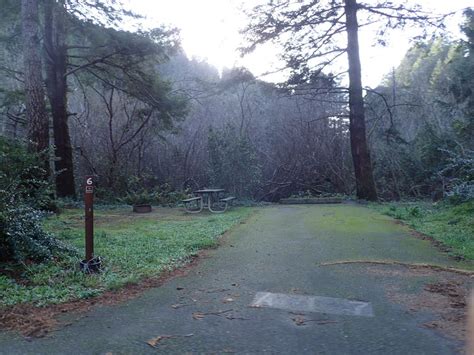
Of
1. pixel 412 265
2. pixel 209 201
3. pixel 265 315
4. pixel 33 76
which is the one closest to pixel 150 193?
pixel 209 201

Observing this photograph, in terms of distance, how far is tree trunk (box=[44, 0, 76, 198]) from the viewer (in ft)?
53.9

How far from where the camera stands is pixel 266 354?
3.39 meters

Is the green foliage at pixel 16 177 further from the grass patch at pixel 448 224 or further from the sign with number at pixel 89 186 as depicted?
the grass patch at pixel 448 224

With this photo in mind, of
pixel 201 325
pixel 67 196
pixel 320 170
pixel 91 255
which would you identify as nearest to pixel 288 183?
pixel 320 170

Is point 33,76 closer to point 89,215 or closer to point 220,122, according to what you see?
point 89,215

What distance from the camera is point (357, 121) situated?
17000 millimetres

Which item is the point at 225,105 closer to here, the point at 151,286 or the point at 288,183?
the point at 288,183

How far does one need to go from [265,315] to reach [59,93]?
1497 cm

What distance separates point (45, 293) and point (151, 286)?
3.63 feet

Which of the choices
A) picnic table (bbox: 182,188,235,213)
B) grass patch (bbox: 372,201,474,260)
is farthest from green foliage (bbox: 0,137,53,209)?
picnic table (bbox: 182,188,235,213)

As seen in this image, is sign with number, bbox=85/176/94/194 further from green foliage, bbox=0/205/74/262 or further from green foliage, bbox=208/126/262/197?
green foliage, bbox=208/126/262/197

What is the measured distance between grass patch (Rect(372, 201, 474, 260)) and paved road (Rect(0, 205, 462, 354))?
2.67 ft

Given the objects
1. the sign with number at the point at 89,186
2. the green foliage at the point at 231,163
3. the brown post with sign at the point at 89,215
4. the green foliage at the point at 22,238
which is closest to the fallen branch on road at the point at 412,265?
the brown post with sign at the point at 89,215

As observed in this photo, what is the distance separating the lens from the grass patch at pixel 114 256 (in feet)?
15.8
